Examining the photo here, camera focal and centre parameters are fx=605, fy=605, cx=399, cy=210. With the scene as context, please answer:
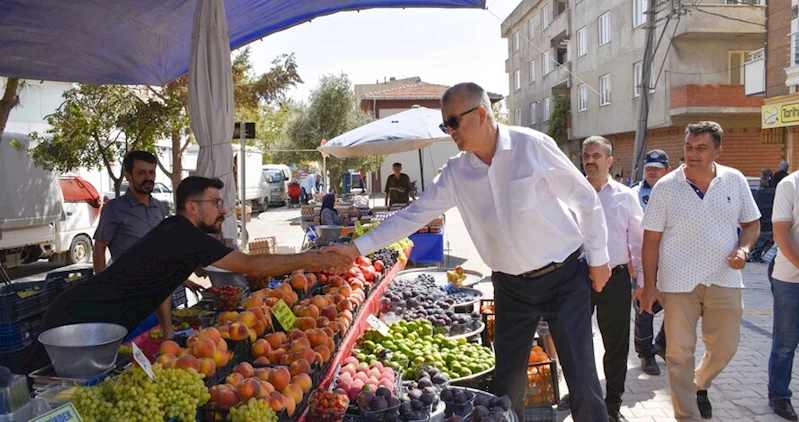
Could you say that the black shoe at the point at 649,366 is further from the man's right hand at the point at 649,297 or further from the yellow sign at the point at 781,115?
the yellow sign at the point at 781,115

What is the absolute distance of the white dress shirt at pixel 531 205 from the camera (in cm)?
333

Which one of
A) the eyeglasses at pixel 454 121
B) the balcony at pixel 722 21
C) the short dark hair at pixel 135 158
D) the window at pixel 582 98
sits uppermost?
the balcony at pixel 722 21

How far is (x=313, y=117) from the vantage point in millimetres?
32750

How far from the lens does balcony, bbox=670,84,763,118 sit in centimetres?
2453

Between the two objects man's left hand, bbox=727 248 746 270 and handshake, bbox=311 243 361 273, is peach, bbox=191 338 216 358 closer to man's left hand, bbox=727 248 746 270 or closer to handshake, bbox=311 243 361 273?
handshake, bbox=311 243 361 273

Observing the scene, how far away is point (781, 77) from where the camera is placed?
66.5 ft

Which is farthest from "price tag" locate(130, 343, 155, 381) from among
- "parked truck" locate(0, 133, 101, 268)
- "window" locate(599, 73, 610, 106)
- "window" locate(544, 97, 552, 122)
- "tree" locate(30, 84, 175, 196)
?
"window" locate(544, 97, 552, 122)

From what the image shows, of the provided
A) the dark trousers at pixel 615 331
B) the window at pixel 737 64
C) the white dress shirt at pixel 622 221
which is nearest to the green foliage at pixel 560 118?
the window at pixel 737 64

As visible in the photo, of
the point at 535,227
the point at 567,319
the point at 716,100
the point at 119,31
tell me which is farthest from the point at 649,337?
the point at 716,100

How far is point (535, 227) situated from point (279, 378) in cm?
157

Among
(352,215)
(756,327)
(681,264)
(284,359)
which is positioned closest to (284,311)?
(284,359)

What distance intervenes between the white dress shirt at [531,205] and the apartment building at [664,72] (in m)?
16.4

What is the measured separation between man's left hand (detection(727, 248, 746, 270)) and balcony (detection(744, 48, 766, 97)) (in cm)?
2078

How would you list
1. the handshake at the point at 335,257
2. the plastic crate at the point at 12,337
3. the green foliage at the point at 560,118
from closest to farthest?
the handshake at the point at 335,257
the plastic crate at the point at 12,337
the green foliage at the point at 560,118
